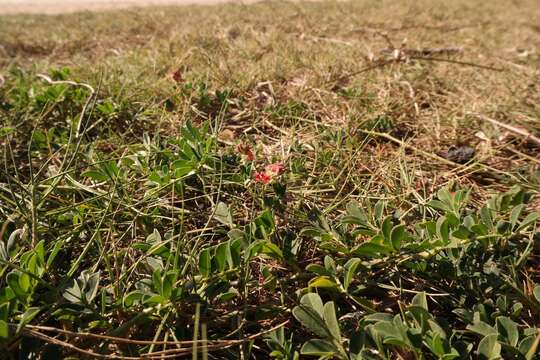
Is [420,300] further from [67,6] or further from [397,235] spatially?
[67,6]

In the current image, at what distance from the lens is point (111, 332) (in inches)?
28.9

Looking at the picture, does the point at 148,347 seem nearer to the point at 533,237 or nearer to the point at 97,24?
the point at 533,237

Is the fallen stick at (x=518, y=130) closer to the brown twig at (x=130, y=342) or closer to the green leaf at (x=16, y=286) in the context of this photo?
the brown twig at (x=130, y=342)

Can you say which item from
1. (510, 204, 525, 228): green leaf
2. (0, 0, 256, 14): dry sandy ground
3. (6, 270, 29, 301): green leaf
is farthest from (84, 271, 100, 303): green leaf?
(0, 0, 256, 14): dry sandy ground

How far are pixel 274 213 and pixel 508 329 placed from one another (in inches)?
23.0

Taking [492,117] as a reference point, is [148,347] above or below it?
below

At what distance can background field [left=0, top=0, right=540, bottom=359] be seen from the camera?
75 centimetres

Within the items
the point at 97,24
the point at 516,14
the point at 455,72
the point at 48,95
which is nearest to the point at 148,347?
the point at 48,95

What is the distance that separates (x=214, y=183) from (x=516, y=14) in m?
5.49

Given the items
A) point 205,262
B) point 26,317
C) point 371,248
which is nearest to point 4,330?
point 26,317

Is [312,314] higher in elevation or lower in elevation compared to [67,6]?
lower

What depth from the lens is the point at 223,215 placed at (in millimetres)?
1019

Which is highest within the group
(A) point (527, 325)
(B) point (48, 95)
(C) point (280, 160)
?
(B) point (48, 95)

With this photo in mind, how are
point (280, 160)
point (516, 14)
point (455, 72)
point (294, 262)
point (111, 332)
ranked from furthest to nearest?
point (516, 14)
point (455, 72)
point (280, 160)
point (294, 262)
point (111, 332)
